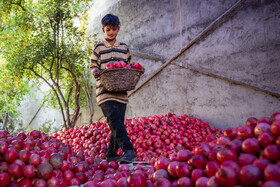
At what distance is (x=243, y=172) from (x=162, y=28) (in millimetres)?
5448

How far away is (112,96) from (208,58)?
2934mm

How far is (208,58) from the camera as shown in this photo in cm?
506

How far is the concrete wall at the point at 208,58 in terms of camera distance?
4.25 m

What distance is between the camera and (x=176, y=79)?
5664mm

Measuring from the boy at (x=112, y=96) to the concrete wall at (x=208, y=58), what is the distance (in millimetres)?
2446

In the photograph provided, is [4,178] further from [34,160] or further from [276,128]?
[276,128]

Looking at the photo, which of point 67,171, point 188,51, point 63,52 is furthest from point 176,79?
point 67,171

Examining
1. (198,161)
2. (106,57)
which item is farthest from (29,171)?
(106,57)

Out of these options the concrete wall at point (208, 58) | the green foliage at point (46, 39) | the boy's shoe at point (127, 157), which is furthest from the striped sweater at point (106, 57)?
the green foliage at point (46, 39)

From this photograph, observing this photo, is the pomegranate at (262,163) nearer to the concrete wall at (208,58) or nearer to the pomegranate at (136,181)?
the pomegranate at (136,181)

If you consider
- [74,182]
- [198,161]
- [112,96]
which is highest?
[112,96]

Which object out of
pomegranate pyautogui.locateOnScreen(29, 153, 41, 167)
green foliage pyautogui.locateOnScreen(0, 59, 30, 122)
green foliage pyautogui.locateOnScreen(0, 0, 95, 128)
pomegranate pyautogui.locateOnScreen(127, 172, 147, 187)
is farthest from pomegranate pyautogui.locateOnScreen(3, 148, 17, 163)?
green foliage pyautogui.locateOnScreen(0, 59, 30, 122)

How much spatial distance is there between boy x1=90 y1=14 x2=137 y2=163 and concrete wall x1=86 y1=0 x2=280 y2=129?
8.02ft

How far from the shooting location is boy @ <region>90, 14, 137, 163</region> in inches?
117
